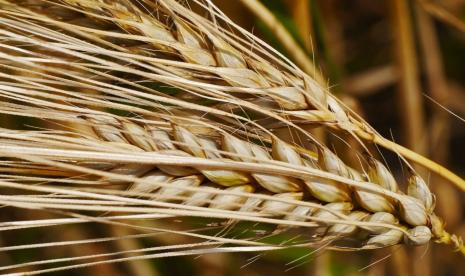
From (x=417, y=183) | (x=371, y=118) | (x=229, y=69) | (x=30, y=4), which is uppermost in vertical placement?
(x=371, y=118)

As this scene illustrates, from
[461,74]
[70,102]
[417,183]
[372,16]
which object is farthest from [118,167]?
[372,16]

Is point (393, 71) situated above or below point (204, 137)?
above

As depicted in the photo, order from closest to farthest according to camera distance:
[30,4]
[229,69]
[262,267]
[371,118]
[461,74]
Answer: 1. [229,69]
2. [30,4]
3. [262,267]
4. [461,74]
5. [371,118]

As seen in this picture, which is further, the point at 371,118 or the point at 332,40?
the point at 371,118

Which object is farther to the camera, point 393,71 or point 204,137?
point 393,71

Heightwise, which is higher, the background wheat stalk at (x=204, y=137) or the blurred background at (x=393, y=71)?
the blurred background at (x=393, y=71)

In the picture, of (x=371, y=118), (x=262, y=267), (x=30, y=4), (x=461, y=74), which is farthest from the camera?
(x=371, y=118)

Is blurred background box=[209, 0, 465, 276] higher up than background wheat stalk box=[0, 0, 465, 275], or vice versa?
blurred background box=[209, 0, 465, 276]

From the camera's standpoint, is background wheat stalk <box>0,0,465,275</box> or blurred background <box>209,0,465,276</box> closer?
background wheat stalk <box>0,0,465,275</box>

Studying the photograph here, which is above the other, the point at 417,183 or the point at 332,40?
the point at 332,40

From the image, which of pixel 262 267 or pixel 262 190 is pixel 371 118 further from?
pixel 262 190

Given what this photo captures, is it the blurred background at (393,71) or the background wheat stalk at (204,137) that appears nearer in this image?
the background wheat stalk at (204,137)
